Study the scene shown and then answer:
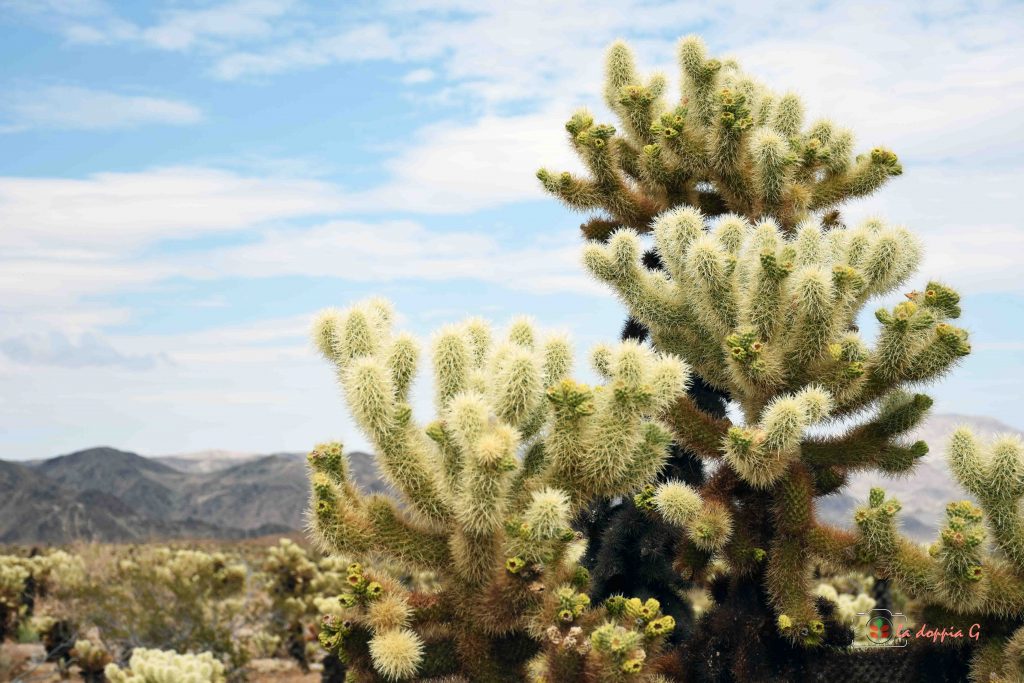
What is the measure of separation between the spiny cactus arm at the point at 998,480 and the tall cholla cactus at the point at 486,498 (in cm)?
146

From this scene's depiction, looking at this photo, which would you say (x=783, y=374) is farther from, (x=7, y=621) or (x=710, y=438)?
(x=7, y=621)

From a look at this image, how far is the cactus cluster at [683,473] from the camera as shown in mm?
5500

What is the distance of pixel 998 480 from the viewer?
5809 millimetres

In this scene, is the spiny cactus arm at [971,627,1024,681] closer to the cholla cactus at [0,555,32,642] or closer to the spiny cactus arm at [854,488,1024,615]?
the spiny cactus arm at [854,488,1024,615]

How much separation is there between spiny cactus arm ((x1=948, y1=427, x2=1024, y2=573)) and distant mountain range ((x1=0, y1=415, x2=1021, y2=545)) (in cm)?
3886

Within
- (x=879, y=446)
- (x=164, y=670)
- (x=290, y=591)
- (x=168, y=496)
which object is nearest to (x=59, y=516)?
(x=168, y=496)

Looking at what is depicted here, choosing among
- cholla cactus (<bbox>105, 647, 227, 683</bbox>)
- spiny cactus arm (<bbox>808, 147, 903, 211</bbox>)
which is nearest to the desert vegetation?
spiny cactus arm (<bbox>808, 147, 903, 211</bbox>)

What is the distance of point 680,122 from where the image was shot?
7539 millimetres

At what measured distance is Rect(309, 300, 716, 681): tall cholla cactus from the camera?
17.5ft

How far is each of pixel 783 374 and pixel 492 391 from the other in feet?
6.47

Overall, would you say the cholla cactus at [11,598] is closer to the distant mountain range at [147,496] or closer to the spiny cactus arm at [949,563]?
the spiny cactus arm at [949,563]

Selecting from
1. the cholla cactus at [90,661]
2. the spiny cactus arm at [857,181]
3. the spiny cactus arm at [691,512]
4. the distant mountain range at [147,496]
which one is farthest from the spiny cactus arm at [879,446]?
the distant mountain range at [147,496]

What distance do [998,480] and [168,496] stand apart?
2465 inches

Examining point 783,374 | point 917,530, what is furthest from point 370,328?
point 917,530
